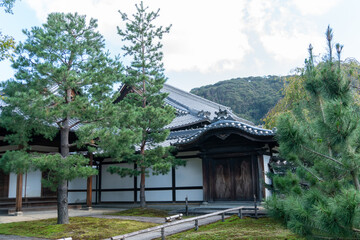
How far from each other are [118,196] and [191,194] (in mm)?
4494

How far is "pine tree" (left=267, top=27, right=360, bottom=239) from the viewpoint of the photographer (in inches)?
140

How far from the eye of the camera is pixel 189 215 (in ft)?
40.9

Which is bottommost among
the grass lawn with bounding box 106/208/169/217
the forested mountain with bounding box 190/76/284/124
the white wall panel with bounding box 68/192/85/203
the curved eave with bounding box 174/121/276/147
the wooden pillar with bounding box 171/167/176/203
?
the grass lawn with bounding box 106/208/169/217

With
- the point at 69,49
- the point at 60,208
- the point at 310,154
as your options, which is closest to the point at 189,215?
the point at 60,208

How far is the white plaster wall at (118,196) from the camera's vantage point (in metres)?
17.0

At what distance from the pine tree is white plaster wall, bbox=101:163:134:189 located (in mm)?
12597

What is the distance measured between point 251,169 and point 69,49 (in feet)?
28.1

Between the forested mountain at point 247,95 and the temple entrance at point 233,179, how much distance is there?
29770 mm

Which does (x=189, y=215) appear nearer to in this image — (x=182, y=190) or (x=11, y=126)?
(x=182, y=190)

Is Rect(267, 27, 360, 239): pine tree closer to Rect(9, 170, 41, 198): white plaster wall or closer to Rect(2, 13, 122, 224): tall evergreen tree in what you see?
Rect(2, 13, 122, 224): tall evergreen tree

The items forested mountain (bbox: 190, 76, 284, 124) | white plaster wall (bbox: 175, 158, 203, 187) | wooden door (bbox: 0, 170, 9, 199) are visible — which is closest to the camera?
wooden door (bbox: 0, 170, 9, 199)

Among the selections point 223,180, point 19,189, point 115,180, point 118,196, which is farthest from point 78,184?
point 223,180

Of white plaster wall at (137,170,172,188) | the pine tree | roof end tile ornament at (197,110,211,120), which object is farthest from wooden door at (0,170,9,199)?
the pine tree

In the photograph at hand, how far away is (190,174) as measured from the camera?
15.3 m
